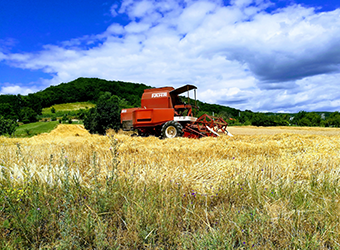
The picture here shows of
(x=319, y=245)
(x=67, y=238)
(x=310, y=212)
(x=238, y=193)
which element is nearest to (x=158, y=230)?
(x=67, y=238)

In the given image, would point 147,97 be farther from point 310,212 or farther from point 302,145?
point 310,212

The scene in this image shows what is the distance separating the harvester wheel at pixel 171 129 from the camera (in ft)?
30.6

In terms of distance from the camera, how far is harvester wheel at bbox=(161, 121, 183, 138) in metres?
9.34

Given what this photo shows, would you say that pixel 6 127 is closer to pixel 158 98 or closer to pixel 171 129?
pixel 158 98

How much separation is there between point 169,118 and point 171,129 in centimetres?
81

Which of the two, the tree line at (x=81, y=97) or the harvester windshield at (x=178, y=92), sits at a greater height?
the tree line at (x=81, y=97)

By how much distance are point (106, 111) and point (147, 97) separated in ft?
17.3

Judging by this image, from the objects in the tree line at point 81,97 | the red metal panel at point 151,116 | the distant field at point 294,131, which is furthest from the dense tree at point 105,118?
the tree line at point 81,97

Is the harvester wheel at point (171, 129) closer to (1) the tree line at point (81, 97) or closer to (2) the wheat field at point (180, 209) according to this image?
(2) the wheat field at point (180, 209)

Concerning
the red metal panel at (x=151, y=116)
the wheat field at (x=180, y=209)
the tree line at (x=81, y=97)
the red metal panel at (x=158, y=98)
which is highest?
the tree line at (x=81, y=97)

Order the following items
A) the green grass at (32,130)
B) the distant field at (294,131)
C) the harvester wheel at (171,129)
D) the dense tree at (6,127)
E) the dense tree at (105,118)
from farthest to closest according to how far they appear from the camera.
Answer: the green grass at (32,130) < the dense tree at (105,118) < the dense tree at (6,127) < the distant field at (294,131) < the harvester wheel at (171,129)

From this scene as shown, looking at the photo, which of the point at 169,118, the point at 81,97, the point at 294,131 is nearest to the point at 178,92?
the point at 169,118

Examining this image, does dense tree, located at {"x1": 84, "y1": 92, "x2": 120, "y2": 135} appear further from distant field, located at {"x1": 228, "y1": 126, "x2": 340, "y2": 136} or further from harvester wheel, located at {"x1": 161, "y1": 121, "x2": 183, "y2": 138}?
distant field, located at {"x1": 228, "y1": 126, "x2": 340, "y2": 136}

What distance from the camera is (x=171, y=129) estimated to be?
31.2ft
